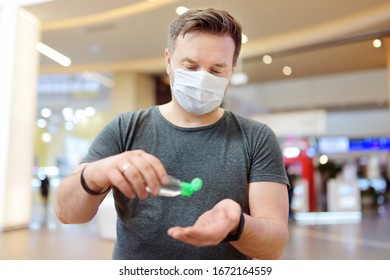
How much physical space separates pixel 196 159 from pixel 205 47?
199 millimetres

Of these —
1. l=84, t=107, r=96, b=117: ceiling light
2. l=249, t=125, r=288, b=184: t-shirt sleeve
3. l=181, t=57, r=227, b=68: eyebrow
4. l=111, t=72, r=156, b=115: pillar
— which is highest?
l=111, t=72, r=156, b=115: pillar

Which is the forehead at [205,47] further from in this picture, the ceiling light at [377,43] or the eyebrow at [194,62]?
the ceiling light at [377,43]

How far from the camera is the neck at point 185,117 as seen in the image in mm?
717

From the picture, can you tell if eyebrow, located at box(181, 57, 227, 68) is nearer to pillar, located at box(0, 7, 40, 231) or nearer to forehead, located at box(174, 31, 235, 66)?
forehead, located at box(174, 31, 235, 66)

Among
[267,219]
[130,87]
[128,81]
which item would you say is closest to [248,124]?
[267,219]

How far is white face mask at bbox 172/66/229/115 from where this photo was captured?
0.68m

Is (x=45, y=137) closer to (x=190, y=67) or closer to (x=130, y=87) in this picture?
(x=130, y=87)

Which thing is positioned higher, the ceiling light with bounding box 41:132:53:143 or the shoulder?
the ceiling light with bounding box 41:132:53:143

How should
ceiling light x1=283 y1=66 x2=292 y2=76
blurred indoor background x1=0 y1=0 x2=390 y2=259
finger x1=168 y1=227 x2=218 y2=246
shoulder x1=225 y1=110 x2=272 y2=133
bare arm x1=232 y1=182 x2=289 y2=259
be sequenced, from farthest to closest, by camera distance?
ceiling light x1=283 y1=66 x2=292 y2=76
blurred indoor background x1=0 y1=0 x2=390 y2=259
shoulder x1=225 y1=110 x2=272 y2=133
bare arm x1=232 y1=182 x2=289 y2=259
finger x1=168 y1=227 x2=218 y2=246

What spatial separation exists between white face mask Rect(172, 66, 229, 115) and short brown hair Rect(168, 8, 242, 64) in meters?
0.07

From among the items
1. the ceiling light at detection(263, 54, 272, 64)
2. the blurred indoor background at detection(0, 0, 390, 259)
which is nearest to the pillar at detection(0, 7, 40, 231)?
the blurred indoor background at detection(0, 0, 390, 259)

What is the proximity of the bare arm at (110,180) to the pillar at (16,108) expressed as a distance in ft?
10.3
